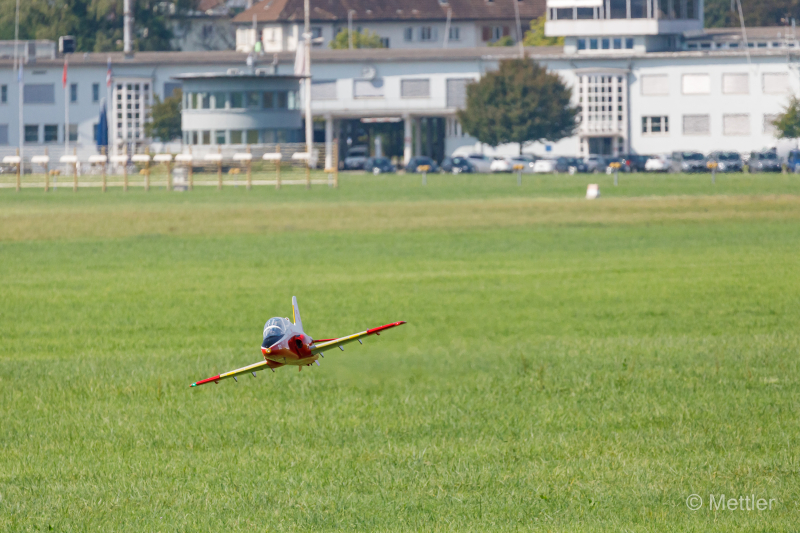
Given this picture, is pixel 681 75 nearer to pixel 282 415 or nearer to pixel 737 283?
pixel 737 283

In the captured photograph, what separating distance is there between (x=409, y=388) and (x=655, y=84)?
13106cm

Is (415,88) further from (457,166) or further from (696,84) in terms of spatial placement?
(696,84)

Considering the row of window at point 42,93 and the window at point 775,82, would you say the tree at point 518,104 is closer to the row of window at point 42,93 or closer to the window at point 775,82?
the window at point 775,82

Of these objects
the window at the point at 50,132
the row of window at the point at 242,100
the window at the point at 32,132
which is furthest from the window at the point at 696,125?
the window at the point at 32,132

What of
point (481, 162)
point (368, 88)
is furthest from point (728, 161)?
point (368, 88)

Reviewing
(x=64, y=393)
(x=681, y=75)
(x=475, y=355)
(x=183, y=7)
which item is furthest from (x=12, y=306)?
(x=183, y=7)

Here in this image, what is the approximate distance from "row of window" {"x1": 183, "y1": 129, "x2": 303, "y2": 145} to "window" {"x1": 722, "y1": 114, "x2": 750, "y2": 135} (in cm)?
5577

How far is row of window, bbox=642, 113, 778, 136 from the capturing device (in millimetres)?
145250

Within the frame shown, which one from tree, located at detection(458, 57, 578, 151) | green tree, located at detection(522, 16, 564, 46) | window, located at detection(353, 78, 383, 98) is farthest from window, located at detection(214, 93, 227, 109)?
green tree, located at detection(522, 16, 564, 46)

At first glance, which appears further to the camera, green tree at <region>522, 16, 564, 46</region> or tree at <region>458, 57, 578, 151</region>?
green tree at <region>522, 16, 564, 46</region>

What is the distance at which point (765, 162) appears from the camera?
125688 millimetres

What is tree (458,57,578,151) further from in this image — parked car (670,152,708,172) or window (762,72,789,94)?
window (762,72,789,94)

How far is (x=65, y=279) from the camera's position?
4297cm

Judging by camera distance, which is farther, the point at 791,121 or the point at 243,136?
the point at 791,121
